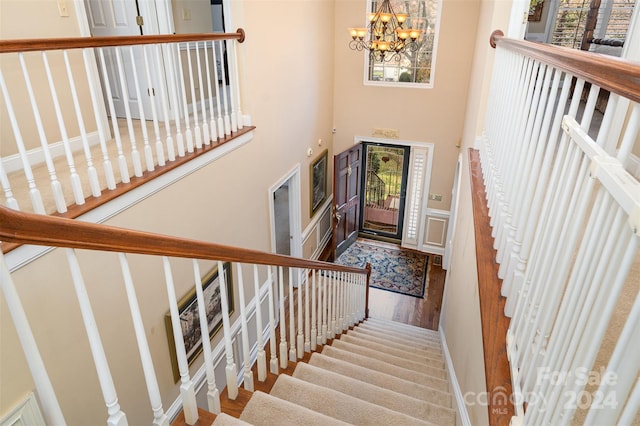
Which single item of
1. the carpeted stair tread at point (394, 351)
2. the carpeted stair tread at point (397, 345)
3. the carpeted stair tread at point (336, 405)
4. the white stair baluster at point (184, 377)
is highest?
the white stair baluster at point (184, 377)

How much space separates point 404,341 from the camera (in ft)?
15.3

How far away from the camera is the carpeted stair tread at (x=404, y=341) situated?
448cm

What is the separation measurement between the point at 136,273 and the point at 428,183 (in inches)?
222

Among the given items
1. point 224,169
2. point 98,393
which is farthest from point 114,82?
point 98,393

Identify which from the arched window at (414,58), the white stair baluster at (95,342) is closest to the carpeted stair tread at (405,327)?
the arched window at (414,58)

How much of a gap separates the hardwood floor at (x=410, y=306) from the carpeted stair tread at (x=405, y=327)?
0.69ft

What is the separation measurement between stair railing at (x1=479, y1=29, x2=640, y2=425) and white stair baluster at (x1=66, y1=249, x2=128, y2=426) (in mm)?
1082

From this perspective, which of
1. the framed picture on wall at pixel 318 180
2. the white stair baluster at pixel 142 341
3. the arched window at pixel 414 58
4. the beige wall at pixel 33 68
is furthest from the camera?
the framed picture on wall at pixel 318 180

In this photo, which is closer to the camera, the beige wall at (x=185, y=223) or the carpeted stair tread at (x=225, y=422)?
the carpeted stair tread at (x=225, y=422)

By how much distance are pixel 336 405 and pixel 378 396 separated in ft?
1.50

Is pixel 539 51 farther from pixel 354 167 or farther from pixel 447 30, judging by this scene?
pixel 354 167

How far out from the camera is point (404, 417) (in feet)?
7.32

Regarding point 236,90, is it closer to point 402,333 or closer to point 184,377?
point 184,377

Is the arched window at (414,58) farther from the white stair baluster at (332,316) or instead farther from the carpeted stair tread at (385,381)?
the carpeted stair tread at (385,381)
